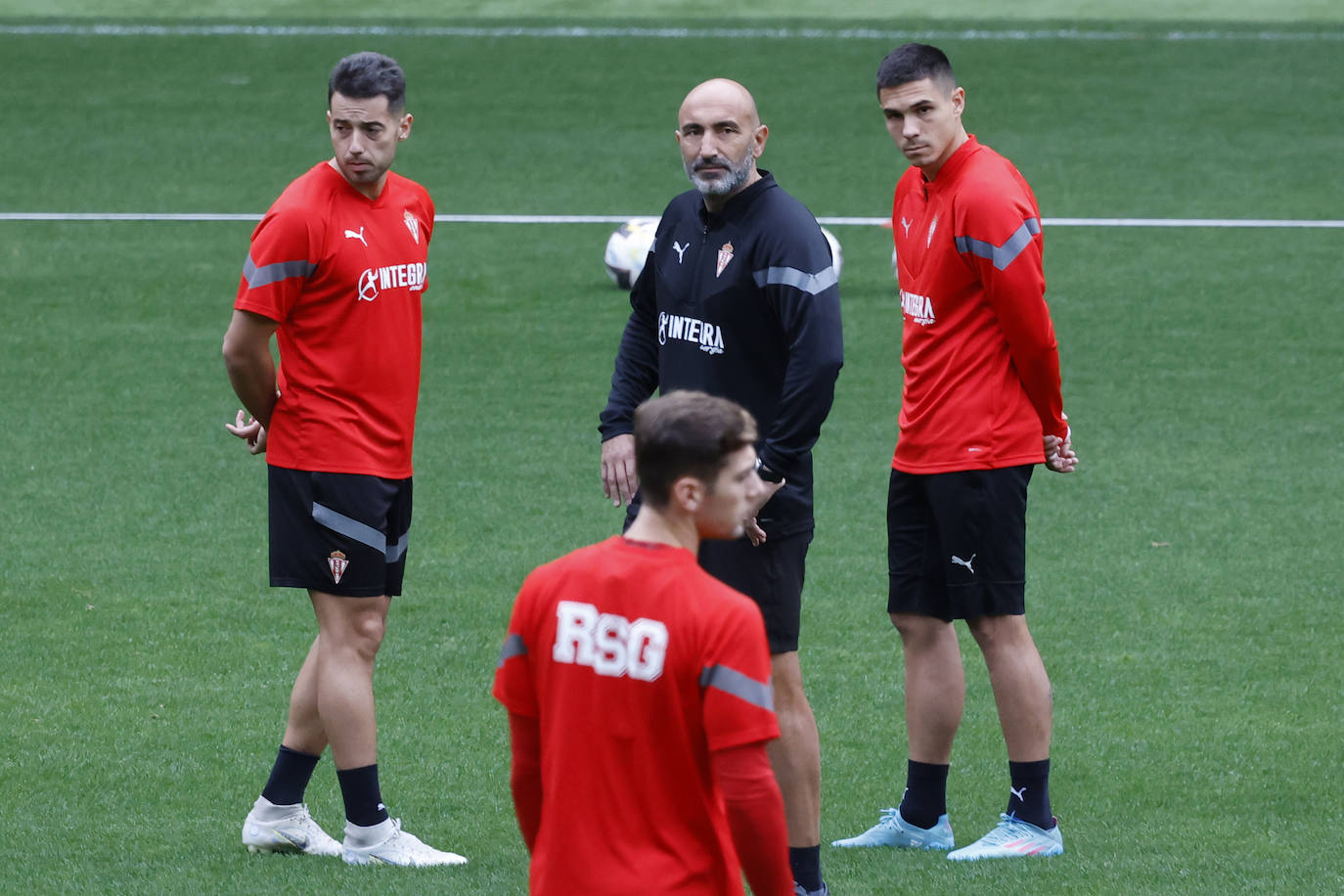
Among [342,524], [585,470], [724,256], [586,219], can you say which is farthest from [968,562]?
[586,219]

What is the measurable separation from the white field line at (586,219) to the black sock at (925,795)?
462 inches

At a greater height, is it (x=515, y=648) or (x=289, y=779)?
(x=515, y=648)

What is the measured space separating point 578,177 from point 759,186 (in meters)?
14.2

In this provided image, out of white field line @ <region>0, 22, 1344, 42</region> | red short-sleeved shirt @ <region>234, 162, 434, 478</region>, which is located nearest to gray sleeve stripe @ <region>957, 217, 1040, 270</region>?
red short-sleeved shirt @ <region>234, 162, 434, 478</region>

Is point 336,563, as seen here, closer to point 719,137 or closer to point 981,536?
point 719,137

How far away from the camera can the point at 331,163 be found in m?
4.97

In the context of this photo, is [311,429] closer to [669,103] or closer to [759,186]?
[759,186]

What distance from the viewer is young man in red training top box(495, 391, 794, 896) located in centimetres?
291

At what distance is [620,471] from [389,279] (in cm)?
81

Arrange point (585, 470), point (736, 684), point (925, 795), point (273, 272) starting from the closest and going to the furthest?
point (736, 684) < point (273, 272) < point (925, 795) < point (585, 470)

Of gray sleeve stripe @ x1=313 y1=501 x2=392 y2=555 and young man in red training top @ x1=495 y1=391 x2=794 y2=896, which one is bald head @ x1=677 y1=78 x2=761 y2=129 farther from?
young man in red training top @ x1=495 y1=391 x2=794 y2=896

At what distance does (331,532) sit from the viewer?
190 inches

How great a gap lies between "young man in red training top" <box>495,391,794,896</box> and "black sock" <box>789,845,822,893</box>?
1.51 m

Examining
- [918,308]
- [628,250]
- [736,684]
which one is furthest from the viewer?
[628,250]
